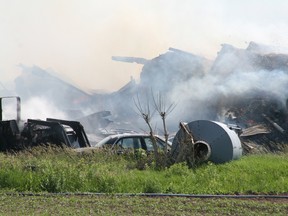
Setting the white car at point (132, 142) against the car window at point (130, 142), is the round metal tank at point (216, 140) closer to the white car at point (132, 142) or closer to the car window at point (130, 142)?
the white car at point (132, 142)

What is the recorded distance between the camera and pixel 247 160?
52.5ft

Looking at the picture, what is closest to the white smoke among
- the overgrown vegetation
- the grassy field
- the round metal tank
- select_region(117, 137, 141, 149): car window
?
select_region(117, 137, 141, 149): car window

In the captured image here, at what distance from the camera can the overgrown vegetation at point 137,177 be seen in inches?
479

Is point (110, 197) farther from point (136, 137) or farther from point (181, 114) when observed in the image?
point (181, 114)

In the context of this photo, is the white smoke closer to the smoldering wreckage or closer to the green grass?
the smoldering wreckage

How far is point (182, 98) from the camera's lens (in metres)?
32.7

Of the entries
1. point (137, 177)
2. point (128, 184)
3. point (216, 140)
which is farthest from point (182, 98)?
point (128, 184)

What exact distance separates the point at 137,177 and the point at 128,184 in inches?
25.2

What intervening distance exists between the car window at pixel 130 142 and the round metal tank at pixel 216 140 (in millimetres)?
2130

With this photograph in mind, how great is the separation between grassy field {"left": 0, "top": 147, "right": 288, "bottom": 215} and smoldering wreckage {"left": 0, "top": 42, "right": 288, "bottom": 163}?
3261mm

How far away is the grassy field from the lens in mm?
9727

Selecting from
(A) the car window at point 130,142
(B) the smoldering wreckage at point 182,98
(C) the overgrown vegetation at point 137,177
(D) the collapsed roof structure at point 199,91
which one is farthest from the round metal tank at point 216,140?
(D) the collapsed roof structure at point 199,91

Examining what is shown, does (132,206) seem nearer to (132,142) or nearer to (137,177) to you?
(137,177)

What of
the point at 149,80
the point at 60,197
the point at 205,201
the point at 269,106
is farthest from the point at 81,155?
the point at 149,80
